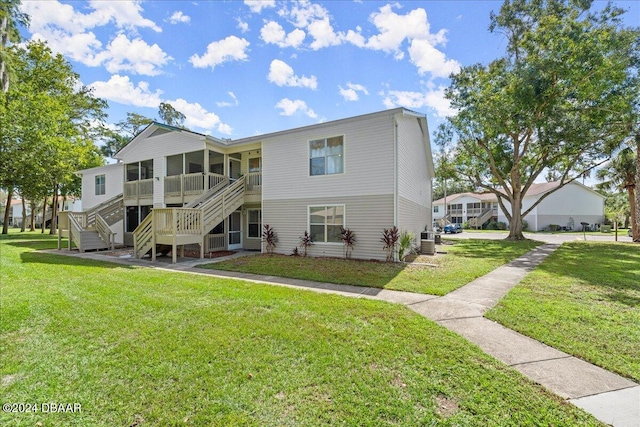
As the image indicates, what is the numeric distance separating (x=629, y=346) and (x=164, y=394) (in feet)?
19.7

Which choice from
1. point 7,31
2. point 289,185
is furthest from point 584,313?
point 7,31

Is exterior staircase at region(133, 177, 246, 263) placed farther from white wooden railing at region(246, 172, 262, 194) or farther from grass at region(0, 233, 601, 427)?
grass at region(0, 233, 601, 427)

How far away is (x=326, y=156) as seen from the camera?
1231 cm

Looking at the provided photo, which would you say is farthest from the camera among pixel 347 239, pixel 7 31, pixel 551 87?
pixel 551 87

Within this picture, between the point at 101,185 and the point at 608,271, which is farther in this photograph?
the point at 101,185

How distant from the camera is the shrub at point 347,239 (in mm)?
11555

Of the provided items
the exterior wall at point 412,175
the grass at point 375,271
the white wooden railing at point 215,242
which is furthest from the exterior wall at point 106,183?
the exterior wall at point 412,175

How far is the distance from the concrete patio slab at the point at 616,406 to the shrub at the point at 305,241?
394 inches

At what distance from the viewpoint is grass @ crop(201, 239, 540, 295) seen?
7.73 meters

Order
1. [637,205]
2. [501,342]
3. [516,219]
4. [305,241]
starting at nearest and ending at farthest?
[501,342] → [305,241] → [637,205] → [516,219]

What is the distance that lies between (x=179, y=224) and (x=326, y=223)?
5.94m

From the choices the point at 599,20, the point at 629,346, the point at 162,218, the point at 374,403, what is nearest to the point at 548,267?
the point at 629,346

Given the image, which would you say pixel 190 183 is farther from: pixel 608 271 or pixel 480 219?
pixel 480 219

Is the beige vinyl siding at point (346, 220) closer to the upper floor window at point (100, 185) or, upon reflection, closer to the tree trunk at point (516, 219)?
the upper floor window at point (100, 185)
